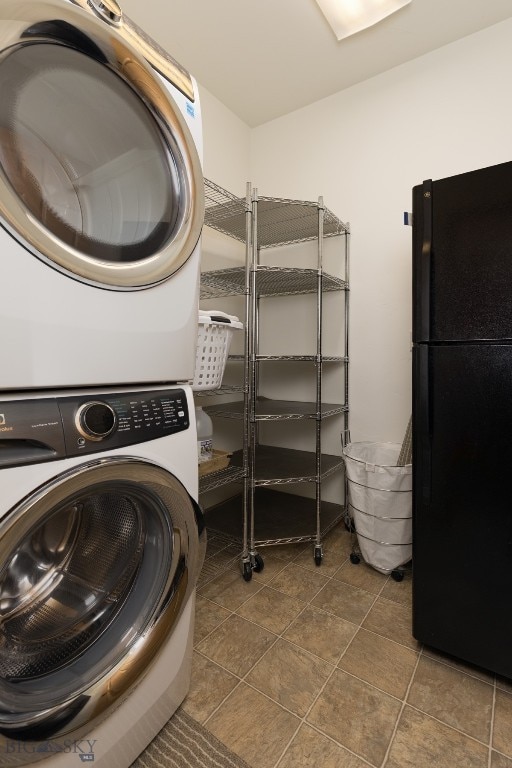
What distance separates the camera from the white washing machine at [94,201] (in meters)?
0.61

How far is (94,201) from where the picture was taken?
0.80 meters

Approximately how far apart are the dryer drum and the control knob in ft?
0.18

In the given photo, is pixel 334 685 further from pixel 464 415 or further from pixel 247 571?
pixel 464 415

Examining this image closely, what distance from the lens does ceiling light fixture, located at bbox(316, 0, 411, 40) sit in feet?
4.91

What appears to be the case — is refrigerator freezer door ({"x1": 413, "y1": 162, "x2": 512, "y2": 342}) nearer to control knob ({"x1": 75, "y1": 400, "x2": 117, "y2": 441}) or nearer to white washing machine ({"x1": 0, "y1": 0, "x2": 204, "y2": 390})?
white washing machine ({"x1": 0, "y1": 0, "x2": 204, "y2": 390})

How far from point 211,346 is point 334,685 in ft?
3.92

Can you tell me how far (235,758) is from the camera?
0.90 metres

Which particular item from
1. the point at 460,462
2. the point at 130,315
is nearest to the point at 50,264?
the point at 130,315

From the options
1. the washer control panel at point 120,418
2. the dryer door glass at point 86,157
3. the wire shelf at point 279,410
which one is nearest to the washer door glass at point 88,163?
the dryer door glass at point 86,157

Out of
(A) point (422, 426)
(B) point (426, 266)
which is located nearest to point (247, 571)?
(A) point (422, 426)

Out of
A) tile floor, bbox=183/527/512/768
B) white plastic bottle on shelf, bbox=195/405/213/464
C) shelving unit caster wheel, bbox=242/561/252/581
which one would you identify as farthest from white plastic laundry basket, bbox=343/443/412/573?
white plastic bottle on shelf, bbox=195/405/213/464

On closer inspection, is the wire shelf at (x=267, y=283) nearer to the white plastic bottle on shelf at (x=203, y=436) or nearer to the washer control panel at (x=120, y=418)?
the white plastic bottle on shelf at (x=203, y=436)

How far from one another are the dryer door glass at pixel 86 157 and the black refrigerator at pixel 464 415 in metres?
0.82

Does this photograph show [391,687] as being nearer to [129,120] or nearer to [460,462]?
[460,462]
